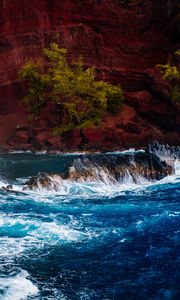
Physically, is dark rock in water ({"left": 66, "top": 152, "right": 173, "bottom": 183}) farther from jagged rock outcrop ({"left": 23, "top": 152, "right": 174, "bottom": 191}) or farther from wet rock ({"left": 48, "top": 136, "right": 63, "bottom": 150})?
wet rock ({"left": 48, "top": 136, "right": 63, "bottom": 150})

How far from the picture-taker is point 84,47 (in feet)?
159

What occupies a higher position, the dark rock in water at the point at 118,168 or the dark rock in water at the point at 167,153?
the dark rock in water at the point at 118,168

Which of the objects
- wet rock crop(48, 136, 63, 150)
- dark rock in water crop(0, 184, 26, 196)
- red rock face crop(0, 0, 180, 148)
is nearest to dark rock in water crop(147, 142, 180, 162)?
wet rock crop(48, 136, 63, 150)

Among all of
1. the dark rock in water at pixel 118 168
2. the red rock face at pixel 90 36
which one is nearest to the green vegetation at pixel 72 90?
the red rock face at pixel 90 36

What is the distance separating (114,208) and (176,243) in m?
5.02

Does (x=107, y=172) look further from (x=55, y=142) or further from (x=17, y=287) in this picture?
(x=55, y=142)

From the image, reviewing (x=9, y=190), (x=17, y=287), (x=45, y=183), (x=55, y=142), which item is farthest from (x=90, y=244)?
(x=55, y=142)

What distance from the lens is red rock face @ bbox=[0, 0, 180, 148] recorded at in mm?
47562

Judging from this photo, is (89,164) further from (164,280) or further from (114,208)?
(164,280)

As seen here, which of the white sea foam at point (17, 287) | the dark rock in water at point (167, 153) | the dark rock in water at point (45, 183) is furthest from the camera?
the dark rock in water at point (167, 153)

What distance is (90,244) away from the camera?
40.5 feet

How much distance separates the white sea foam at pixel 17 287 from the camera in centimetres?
893

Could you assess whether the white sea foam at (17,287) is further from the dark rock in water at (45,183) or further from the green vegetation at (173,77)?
the green vegetation at (173,77)

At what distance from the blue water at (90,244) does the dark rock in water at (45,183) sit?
0.40 meters
